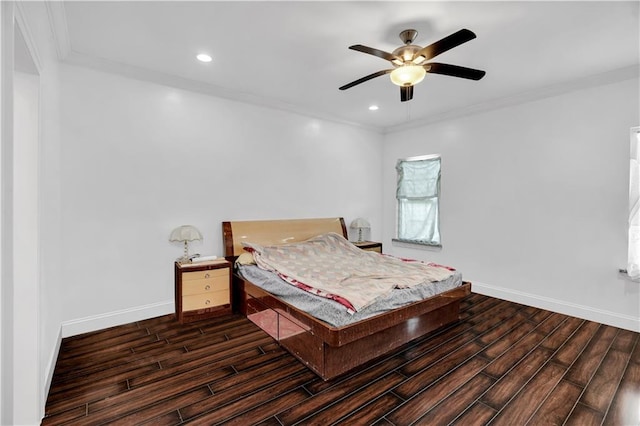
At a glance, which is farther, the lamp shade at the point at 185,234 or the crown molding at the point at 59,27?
the lamp shade at the point at 185,234

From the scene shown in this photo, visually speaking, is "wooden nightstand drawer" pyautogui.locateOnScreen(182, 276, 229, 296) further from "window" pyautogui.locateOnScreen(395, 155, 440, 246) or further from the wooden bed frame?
"window" pyautogui.locateOnScreen(395, 155, 440, 246)

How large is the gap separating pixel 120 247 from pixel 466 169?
469cm

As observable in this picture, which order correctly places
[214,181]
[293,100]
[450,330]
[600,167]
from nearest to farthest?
1. [450,330]
2. [600,167]
3. [214,181]
4. [293,100]

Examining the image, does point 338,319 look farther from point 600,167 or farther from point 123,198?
point 600,167

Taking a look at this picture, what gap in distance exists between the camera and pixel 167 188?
349 centimetres

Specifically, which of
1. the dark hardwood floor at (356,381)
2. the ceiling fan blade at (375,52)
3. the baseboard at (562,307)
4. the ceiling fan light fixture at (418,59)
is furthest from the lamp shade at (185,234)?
the baseboard at (562,307)

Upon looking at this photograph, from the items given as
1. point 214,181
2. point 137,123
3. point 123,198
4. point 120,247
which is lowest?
point 120,247

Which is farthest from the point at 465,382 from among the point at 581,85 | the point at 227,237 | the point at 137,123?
the point at 137,123

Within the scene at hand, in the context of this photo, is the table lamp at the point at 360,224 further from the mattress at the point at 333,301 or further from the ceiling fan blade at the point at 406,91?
the ceiling fan blade at the point at 406,91

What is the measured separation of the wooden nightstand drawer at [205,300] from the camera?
3277mm

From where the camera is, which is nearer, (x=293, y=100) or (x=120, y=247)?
(x=120, y=247)

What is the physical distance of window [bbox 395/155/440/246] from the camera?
502cm

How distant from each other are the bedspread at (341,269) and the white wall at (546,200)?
4.63 ft

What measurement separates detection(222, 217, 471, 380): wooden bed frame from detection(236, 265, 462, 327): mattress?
0.04m
